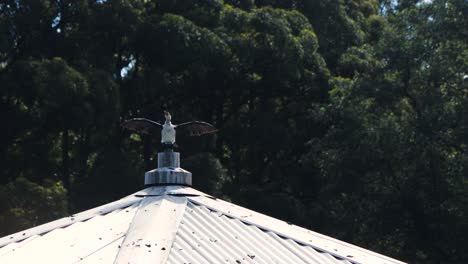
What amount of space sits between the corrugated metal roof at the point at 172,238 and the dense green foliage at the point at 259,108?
1245 centimetres

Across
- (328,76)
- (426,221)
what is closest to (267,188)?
(328,76)

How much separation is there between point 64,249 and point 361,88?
1543 centimetres

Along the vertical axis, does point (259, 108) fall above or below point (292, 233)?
above

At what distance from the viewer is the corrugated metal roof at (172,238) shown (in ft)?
29.6

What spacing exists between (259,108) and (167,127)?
18386mm

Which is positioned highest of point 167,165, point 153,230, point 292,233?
point 167,165

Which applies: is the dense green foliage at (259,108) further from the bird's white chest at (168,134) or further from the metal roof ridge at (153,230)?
the metal roof ridge at (153,230)

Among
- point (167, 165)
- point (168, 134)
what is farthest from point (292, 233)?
point (168, 134)

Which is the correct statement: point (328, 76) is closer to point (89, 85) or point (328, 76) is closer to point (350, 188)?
point (350, 188)

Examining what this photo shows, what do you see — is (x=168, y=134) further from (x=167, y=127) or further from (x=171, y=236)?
(x=171, y=236)

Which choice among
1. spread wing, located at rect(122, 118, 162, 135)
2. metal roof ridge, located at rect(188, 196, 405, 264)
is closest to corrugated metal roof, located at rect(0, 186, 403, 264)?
metal roof ridge, located at rect(188, 196, 405, 264)

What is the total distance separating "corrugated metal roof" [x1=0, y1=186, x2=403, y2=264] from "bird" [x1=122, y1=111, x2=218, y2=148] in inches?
20.1

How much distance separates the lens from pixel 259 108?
29.1 meters

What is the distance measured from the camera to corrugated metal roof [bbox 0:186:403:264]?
9.03 metres
